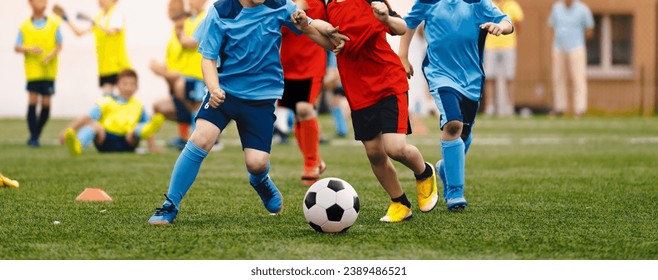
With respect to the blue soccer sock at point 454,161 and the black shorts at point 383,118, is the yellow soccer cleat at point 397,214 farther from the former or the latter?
the blue soccer sock at point 454,161

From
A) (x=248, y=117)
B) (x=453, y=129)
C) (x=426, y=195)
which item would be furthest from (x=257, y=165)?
(x=453, y=129)

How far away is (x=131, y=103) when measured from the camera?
13375mm

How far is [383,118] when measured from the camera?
6.72 metres

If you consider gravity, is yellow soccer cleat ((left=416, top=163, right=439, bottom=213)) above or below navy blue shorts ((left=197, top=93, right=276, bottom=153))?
below

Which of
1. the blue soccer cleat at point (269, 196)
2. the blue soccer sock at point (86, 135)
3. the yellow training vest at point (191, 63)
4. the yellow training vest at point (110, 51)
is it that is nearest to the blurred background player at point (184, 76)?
the yellow training vest at point (191, 63)

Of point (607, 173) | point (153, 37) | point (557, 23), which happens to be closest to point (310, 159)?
point (607, 173)

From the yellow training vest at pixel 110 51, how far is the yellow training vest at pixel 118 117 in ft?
8.10

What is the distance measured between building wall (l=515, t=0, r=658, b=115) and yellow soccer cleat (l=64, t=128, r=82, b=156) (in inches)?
599

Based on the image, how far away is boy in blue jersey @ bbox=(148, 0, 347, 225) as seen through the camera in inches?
256

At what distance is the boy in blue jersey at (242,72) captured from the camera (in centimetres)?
651

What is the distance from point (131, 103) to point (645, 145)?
6213 mm

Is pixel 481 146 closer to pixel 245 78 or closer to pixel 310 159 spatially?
pixel 310 159

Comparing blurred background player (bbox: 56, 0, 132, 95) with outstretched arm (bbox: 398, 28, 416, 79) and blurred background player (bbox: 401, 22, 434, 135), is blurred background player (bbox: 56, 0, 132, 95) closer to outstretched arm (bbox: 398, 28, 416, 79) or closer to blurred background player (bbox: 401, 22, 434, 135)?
blurred background player (bbox: 401, 22, 434, 135)

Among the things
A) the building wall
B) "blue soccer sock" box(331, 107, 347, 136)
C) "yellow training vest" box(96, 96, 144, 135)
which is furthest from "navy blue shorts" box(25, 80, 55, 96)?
the building wall
